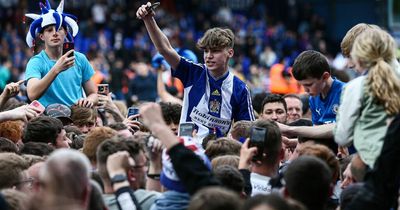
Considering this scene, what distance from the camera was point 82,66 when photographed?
1095 cm

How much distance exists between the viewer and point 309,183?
20.3 feet

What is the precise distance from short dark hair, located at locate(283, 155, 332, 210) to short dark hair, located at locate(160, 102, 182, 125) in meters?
3.04

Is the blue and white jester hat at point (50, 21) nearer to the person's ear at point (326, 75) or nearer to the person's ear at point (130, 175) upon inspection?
the person's ear at point (326, 75)

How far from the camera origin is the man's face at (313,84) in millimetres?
8656

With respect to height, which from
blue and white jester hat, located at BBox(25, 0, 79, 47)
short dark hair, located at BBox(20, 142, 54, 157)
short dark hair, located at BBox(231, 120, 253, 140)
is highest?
blue and white jester hat, located at BBox(25, 0, 79, 47)

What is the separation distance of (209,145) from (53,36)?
127 inches

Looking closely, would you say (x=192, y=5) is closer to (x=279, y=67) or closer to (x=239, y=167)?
(x=279, y=67)

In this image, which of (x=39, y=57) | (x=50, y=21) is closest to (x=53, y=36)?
(x=50, y=21)

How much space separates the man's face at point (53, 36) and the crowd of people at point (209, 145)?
0.6 inches

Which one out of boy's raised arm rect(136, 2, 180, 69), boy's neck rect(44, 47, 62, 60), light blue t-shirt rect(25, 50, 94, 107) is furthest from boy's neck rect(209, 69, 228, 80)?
boy's neck rect(44, 47, 62, 60)

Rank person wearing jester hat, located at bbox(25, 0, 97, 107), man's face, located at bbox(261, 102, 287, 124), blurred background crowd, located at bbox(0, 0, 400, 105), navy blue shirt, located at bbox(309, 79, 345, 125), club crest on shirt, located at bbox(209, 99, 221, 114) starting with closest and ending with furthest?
navy blue shirt, located at bbox(309, 79, 345, 125) → club crest on shirt, located at bbox(209, 99, 221, 114) → person wearing jester hat, located at bbox(25, 0, 97, 107) → man's face, located at bbox(261, 102, 287, 124) → blurred background crowd, located at bbox(0, 0, 400, 105)

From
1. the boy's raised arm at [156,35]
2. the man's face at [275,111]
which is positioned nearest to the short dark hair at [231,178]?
the boy's raised arm at [156,35]

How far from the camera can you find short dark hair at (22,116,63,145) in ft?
28.5

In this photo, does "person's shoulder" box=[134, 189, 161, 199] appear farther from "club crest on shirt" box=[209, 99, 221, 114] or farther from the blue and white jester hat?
the blue and white jester hat
